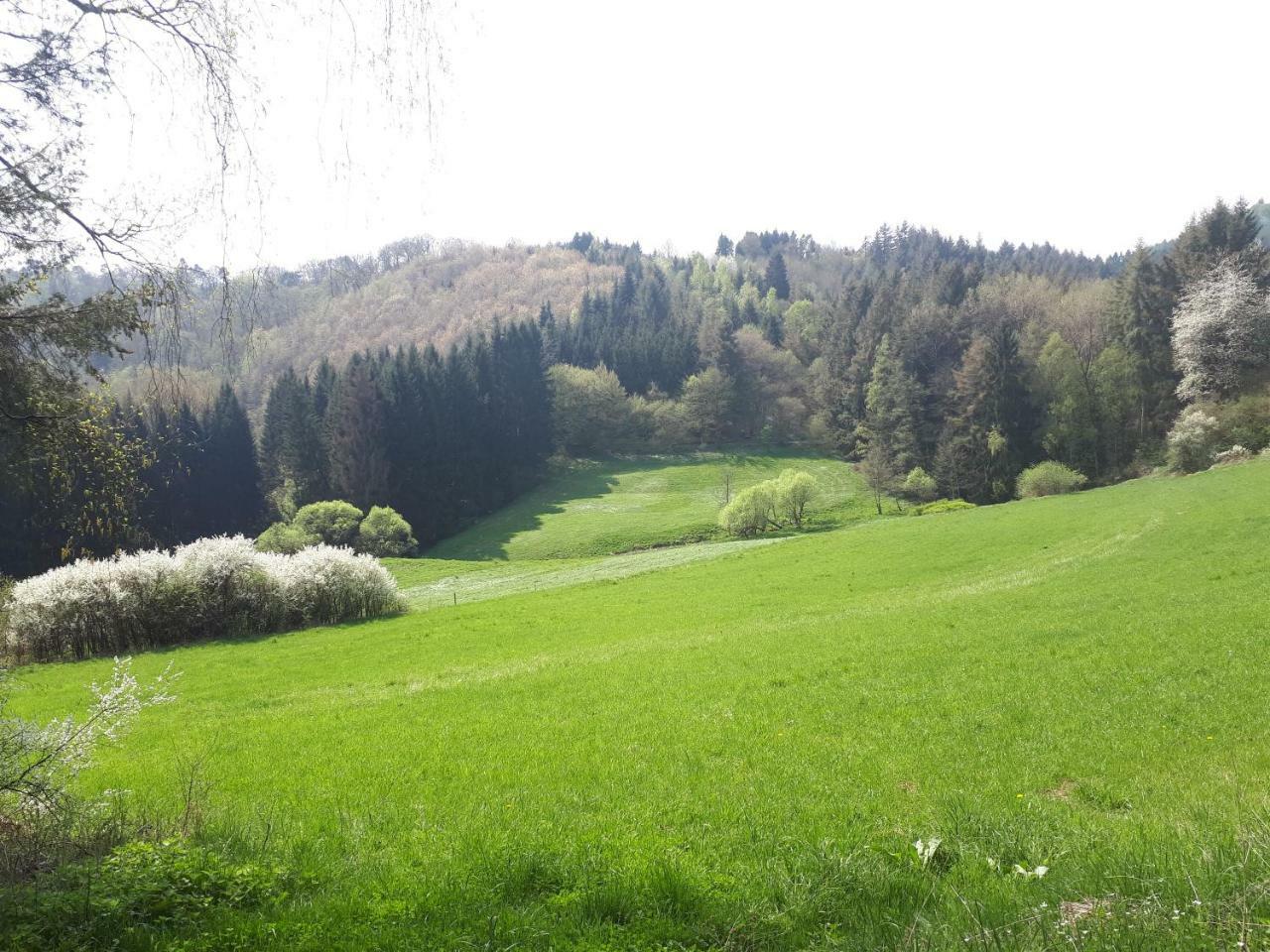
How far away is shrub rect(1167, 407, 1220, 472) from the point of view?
51.1 metres

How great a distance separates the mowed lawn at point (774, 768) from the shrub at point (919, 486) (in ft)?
136

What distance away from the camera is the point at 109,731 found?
710cm

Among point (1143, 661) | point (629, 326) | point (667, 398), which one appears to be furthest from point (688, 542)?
point (629, 326)

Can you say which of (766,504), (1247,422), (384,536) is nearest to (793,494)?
(766,504)

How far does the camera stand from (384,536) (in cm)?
6531

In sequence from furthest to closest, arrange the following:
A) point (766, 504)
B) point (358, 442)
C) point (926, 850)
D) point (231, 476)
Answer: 1. point (358, 442)
2. point (231, 476)
3. point (766, 504)
4. point (926, 850)

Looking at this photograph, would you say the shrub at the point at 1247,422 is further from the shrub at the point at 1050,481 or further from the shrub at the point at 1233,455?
the shrub at the point at 1050,481

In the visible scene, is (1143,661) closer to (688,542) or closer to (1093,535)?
(1093,535)

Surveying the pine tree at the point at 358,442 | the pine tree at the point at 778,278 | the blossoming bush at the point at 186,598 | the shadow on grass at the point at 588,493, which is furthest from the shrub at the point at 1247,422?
the pine tree at the point at 778,278

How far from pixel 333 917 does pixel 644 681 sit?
12507 millimetres

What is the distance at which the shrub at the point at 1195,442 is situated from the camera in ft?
168

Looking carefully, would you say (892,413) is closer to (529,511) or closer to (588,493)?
(588,493)

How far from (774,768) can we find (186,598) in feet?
103

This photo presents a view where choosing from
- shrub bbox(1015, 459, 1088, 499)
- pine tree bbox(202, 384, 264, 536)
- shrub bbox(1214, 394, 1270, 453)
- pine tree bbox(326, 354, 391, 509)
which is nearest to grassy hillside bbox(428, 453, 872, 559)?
pine tree bbox(326, 354, 391, 509)
